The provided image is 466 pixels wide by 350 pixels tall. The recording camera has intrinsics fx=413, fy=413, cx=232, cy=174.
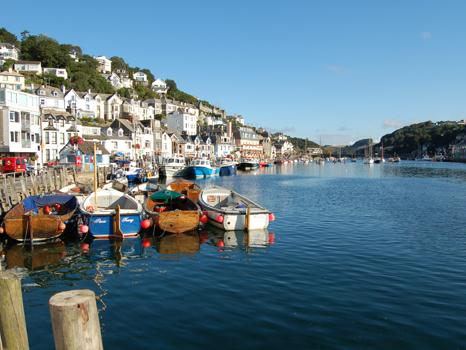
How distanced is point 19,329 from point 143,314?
7.10 m

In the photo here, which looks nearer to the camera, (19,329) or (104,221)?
Result: (19,329)

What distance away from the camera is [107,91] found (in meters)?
154

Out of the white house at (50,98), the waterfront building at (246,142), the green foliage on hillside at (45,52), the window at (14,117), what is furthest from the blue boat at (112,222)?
the waterfront building at (246,142)

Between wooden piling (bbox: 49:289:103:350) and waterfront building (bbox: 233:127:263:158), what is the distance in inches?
6897

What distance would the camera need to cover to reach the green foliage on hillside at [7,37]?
160m

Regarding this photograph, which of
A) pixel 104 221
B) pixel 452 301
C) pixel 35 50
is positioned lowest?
pixel 452 301

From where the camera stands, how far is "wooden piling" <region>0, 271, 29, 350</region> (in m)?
6.12

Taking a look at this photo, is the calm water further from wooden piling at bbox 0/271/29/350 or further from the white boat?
the white boat

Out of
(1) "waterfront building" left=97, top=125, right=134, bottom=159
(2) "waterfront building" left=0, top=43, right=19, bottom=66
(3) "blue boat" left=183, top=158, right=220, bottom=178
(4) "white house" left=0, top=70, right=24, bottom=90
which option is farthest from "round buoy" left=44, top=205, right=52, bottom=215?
(2) "waterfront building" left=0, top=43, right=19, bottom=66

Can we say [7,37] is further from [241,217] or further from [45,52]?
[241,217]

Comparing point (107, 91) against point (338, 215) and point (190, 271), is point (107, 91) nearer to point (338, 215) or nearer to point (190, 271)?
point (338, 215)

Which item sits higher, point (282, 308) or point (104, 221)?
point (104, 221)

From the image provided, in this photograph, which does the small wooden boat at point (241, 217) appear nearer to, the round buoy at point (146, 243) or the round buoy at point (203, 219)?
the round buoy at point (203, 219)

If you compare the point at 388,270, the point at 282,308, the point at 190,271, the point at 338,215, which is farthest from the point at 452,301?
the point at 338,215
